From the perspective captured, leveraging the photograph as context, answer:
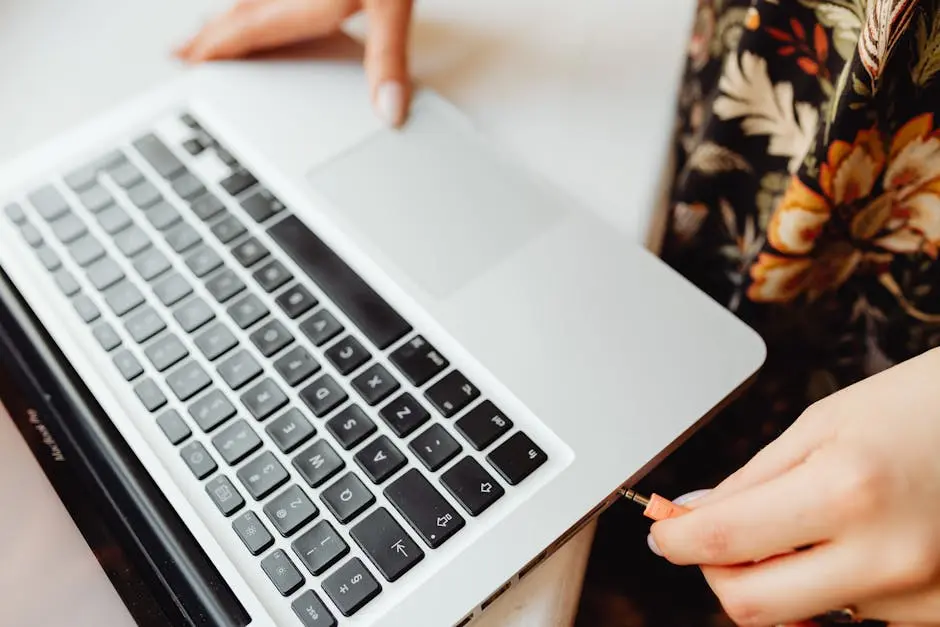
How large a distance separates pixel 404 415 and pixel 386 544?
2.3 inches

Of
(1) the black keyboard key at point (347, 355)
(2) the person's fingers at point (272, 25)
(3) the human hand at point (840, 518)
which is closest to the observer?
(3) the human hand at point (840, 518)

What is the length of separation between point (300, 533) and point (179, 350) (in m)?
0.12

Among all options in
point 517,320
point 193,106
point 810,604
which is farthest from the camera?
point 193,106

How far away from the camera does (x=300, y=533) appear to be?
0.34 m

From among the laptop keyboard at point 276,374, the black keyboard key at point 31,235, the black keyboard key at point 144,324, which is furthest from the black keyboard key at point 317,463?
the black keyboard key at point 31,235

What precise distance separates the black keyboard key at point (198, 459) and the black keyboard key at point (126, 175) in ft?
0.56

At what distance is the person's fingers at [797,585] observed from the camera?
0.28 m

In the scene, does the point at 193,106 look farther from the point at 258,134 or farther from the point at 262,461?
the point at 262,461

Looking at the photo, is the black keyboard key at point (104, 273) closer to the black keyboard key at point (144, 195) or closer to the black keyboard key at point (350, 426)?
the black keyboard key at point (144, 195)

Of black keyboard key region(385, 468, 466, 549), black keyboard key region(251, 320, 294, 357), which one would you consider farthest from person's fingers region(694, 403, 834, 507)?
black keyboard key region(251, 320, 294, 357)

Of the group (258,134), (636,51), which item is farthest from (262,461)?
(636,51)

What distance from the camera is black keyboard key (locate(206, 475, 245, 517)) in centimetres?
35

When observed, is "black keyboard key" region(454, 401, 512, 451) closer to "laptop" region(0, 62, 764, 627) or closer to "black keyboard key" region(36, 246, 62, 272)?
"laptop" region(0, 62, 764, 627)

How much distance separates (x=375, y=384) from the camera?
1.22ft
